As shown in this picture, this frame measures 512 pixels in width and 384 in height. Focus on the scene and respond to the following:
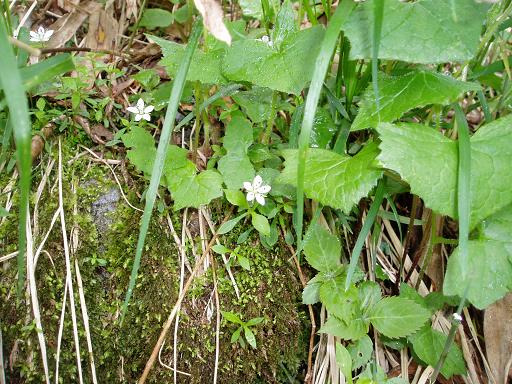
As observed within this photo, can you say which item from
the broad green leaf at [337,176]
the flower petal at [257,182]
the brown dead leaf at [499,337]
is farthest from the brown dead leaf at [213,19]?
the brown dead leaf at [499,337]

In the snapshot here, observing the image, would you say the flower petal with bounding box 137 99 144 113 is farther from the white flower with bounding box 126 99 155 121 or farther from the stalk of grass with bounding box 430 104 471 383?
the stalk of grass with bounding box 430 104 471 383

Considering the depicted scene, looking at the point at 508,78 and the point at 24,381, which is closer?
the point at 24,381

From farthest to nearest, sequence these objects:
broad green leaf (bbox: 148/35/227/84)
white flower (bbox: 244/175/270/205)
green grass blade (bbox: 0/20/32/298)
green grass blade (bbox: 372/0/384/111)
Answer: white flower (bbox: 244/175/270/205) → broad green leaf (bbox: 148/35/227/84) → green grass blade (bbox: 372/0/384/111) → green grass blade (bbox: 0/20/32/298)

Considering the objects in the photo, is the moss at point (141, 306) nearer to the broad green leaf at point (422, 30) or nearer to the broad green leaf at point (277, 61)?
the broad green leaf at point (277, 61)

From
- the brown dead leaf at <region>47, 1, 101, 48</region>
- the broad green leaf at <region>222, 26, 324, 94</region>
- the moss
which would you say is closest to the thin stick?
the moss

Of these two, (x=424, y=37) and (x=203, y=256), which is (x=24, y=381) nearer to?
(x=203, y=256)

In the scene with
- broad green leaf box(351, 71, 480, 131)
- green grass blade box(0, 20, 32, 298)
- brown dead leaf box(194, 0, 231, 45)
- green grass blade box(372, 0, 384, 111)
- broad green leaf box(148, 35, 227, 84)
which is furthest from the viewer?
broad green leaf box(148, 35, 227, 84)

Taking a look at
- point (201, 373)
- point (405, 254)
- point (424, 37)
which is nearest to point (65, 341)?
point (201, 373)
